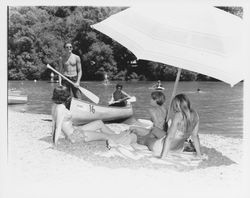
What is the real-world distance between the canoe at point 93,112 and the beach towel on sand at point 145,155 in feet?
4.20

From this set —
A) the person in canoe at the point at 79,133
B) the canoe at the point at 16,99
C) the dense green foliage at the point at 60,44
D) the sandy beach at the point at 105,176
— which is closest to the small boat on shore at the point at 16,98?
the canoe at the point at 16,99

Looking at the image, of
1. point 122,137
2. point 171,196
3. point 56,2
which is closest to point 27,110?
point 56,2

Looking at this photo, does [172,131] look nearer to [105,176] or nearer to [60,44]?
[105,176]

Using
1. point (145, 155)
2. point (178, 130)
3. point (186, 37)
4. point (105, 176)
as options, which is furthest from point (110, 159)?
point (186, 37)

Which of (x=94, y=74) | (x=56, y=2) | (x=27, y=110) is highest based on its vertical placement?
A: (x=56, y=2)

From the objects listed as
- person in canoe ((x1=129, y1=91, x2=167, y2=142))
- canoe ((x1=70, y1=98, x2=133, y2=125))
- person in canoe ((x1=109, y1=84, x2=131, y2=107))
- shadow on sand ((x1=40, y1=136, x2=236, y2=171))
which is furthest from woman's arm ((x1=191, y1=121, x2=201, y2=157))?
person in canoe ((x1=109, y1=84, x2=131, y2=107))

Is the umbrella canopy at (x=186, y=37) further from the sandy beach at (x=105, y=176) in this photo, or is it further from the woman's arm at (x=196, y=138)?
the sandy beach at (x=105, y=176)

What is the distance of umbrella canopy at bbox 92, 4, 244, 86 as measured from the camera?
3.77 m

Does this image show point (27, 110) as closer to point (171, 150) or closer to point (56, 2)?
point (56, 2)

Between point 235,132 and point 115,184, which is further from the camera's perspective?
point 235,132

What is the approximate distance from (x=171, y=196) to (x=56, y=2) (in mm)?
2587

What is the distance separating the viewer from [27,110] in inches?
269

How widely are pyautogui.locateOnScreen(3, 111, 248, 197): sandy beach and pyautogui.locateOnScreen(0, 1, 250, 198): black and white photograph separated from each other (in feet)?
0.03

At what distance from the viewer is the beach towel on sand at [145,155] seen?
4.00 metres
